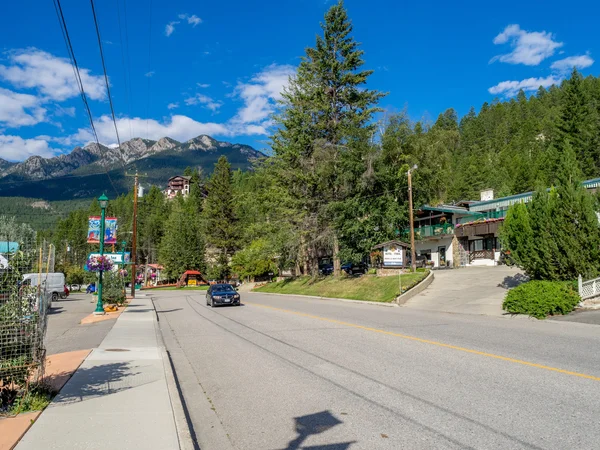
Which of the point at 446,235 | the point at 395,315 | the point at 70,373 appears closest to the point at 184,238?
the point at 446,235

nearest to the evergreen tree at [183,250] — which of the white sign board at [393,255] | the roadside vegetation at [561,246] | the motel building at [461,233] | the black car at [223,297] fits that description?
the motel building at [461,233]

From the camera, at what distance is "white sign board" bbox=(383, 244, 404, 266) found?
103 ft

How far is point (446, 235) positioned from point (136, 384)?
44.6m

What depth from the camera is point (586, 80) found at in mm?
101062

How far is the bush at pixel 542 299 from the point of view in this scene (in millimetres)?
16203

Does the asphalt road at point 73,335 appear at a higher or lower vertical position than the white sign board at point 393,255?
lower

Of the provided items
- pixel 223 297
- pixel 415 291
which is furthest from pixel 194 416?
pixel 415 291

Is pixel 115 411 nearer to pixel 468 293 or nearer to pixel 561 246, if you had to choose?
pixel 561 246

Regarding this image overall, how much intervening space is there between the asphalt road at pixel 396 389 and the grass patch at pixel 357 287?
1438 centimetres

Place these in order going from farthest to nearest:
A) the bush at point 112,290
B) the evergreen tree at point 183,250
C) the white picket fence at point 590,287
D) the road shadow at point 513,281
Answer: the evergreen tree at point 183,250 → the bush at point 112,290 → the road shadow at point 513,281 → the white picket fence at point 590,287

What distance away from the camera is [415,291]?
27047 mm

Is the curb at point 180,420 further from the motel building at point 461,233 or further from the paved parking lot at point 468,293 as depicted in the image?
the motel building at point 461,233

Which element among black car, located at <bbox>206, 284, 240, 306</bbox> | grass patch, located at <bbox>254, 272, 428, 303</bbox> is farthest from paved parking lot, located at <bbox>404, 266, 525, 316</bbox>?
black car, located at <bbox>206, 284, 240, 306</bbox>

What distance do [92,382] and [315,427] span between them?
14.3 feet
